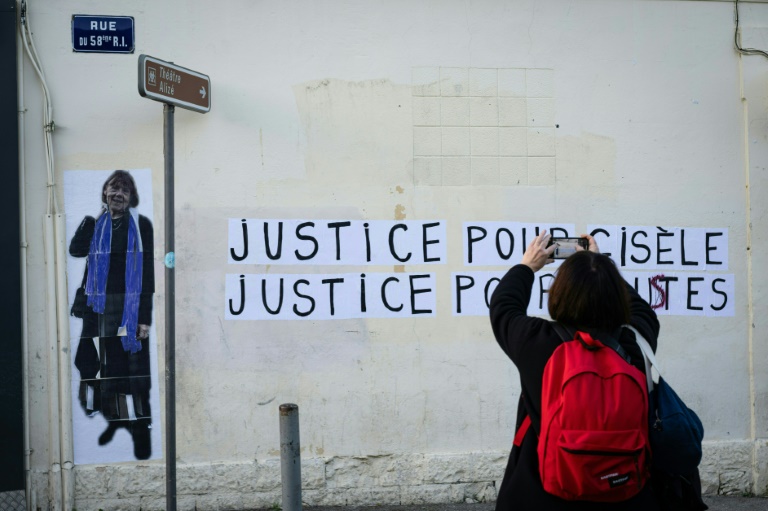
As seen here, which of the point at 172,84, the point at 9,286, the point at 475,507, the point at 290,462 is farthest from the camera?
the point at 475,507

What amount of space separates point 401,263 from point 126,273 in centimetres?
186

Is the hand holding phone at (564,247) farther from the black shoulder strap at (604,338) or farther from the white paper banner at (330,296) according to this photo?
the white paper banner at (330,296)

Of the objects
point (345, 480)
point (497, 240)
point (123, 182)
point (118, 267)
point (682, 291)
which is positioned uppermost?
point (123, 182)

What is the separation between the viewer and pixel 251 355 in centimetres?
523

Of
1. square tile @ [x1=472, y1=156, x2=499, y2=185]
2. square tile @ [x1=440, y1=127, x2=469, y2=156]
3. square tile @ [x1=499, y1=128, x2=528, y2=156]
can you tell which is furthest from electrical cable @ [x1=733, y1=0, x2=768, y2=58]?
square tile @ [x1=440, y1=127, x2=469, y2=156]

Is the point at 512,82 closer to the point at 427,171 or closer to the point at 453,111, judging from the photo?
the point at 453,111

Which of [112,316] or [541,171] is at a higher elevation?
[541,171]

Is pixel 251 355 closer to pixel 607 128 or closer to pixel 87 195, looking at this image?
pixel 87 195

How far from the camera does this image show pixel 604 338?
8.32 ft

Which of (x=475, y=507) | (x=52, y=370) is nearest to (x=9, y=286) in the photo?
(x=52, y=370)

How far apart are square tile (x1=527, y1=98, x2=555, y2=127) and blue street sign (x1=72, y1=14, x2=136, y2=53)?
2778mm

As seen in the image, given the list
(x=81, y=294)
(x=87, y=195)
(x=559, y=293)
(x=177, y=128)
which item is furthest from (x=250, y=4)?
(x=559, y=293)

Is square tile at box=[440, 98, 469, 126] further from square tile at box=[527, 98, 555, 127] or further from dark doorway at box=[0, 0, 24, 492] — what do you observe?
dark doorway at box=[0, 0, 24, 492]

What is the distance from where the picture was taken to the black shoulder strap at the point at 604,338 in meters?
2.52
